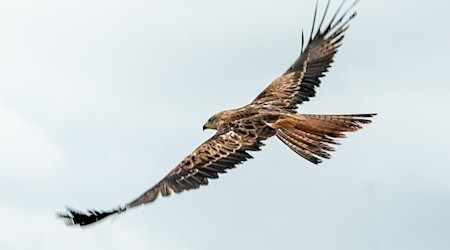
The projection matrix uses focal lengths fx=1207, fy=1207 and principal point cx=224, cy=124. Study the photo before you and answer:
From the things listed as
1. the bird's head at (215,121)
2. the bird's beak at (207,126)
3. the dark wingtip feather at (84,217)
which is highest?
the bird's beak at (207,126)

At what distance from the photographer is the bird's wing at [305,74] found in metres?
25.0

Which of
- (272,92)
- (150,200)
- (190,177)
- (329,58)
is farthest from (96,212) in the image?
(329,58)

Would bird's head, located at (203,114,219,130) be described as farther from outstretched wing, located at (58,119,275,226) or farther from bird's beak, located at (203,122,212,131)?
outstretched wing, located at (58,119,275,226)

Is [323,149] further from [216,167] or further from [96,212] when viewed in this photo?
[96,212]

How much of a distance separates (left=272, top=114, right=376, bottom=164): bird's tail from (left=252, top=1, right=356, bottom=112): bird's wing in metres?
1.73

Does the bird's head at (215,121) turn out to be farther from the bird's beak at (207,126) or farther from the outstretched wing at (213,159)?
the outstretched wing at (213,159)

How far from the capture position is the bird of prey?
804 inches

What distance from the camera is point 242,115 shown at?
2338 centimetres

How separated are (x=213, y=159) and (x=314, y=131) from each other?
2123 millimetres

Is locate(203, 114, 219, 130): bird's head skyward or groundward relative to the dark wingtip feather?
skyward

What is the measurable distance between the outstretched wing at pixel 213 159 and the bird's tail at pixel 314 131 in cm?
36

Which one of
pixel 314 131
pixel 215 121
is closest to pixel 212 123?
pixel 215 121

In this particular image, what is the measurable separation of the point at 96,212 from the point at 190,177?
2700mm

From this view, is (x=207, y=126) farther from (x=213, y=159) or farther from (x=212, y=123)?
(x=213, y=159)
